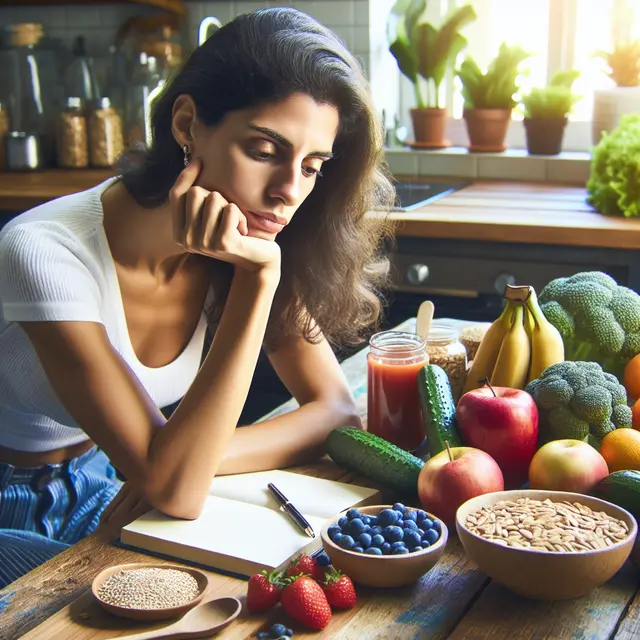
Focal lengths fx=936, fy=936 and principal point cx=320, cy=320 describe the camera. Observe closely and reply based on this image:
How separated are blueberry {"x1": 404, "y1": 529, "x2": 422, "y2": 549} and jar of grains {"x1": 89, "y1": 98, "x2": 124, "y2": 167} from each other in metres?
2.53

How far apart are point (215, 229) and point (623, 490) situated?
1.97ft

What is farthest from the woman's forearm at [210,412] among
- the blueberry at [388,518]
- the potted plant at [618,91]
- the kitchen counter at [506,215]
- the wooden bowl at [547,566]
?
the potted plant at [618,91]

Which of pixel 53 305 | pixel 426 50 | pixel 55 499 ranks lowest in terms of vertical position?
pixel 55 499

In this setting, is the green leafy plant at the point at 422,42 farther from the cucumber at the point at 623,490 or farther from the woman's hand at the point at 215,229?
→ the cucumber at the point at 623,490

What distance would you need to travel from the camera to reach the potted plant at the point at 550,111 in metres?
2.92

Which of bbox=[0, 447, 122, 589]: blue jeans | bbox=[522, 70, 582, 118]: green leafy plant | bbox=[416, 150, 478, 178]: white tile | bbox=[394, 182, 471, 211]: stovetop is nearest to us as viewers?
bbox=[0, 447, 122, 589]: blue jeans

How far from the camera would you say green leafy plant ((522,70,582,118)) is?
2.91 m

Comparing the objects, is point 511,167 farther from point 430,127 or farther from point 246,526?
point 246,526

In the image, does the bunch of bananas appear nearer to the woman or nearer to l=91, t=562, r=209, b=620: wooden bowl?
the woman

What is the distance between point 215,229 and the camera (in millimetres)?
1236

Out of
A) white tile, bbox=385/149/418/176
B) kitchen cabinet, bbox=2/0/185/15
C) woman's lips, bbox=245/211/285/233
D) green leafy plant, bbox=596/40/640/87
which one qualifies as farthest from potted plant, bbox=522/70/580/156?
woman's lips, bbox=245/211/285/233

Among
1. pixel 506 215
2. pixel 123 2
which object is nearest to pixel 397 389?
pixel 506 215

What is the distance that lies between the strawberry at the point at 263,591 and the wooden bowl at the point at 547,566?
187 millimetres

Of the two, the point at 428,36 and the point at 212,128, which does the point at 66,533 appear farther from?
the point at 428,36
